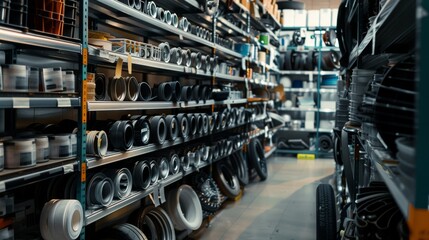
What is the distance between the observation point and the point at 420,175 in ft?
2.74

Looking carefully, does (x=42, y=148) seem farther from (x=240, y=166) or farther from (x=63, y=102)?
(x=240, y=166)

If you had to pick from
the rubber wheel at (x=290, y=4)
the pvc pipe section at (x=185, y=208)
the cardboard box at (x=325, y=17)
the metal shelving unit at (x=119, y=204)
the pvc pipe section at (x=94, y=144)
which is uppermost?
the rubber wheel at (x=290, y=4)

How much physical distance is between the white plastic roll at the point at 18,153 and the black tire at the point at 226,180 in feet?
11.2

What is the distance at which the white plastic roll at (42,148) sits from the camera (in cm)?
215

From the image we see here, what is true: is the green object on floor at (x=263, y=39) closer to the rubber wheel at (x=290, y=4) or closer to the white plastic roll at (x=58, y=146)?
the rubber wheel at (x=290, y=4)

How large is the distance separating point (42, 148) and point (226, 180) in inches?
146

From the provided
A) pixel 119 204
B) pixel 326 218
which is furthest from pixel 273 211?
pixel 119 204

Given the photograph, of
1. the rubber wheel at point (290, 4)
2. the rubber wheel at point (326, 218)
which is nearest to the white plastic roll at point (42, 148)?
the rubber wheel at point (326, 218)

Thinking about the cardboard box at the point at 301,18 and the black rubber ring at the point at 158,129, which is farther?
the cardboard box at the point at 301,18

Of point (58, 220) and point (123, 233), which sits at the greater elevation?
point (58, 220)

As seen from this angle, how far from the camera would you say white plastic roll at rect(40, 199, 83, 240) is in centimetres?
218

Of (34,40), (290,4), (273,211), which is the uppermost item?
(290,4)

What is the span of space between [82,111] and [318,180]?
5.35 meters

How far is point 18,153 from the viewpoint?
6.50ft
